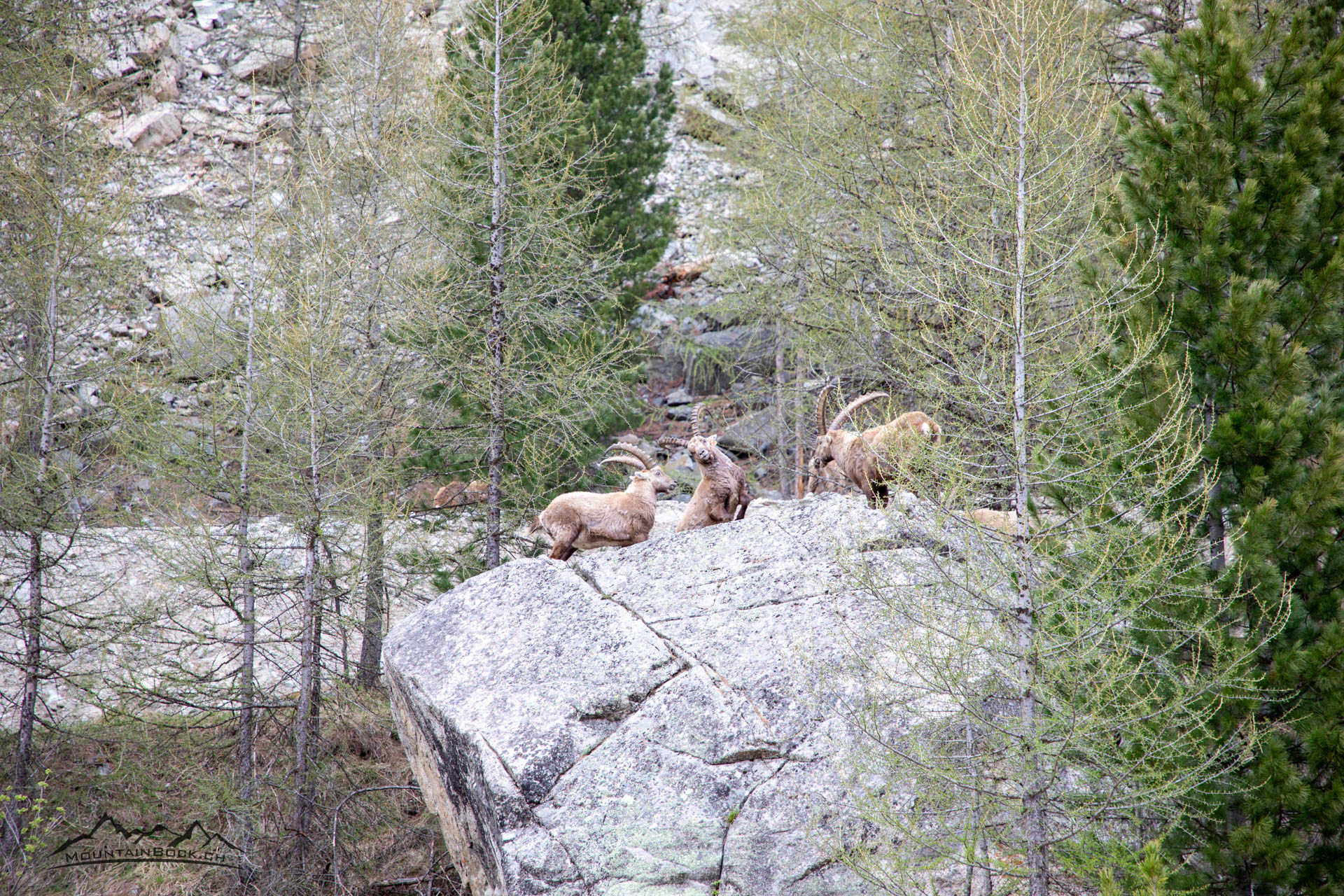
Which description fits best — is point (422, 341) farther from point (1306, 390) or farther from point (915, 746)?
point (1306, 390)

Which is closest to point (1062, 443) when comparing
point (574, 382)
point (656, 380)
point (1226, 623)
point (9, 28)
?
point (1226, 623)

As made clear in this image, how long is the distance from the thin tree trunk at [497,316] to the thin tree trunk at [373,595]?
1219mm

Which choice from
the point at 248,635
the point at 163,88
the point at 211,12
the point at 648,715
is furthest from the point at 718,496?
the point at 211,12

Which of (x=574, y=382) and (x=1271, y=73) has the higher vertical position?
(x=1271, y=73)

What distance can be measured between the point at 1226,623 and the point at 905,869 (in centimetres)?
232

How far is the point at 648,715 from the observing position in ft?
20.7

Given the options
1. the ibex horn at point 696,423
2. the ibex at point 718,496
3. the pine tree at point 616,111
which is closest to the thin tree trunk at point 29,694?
the ibex at point 718,496

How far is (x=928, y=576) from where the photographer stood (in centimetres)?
531

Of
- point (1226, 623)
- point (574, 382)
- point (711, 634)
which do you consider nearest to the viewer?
point (1226, 623)

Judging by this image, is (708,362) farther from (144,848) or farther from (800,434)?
(144,848)

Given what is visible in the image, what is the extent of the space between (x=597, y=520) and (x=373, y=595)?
312cm

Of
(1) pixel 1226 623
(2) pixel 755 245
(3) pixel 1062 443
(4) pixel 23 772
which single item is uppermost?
(2) pixel 755 245

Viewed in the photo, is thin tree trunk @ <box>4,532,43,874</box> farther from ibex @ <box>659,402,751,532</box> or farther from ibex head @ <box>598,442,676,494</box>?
ibex @ <box>659,402,751,532</box>

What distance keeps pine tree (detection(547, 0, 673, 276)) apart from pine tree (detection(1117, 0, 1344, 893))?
799 centimetres
